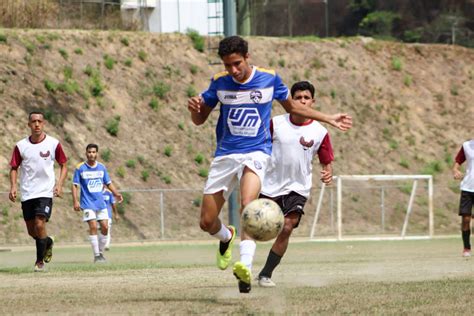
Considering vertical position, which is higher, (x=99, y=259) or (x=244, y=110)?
(x=244, y=110)

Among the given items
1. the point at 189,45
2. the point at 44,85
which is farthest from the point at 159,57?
the point at 44,85

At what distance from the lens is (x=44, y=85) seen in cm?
4034

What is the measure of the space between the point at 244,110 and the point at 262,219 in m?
1.07

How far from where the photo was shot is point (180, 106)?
4391 cm

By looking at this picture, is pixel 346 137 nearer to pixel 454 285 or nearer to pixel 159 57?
pixel 159 57

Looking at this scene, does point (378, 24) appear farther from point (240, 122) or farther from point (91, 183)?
point (240, 122)

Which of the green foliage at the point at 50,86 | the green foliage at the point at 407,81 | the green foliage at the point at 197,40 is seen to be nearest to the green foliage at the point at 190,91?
the green foliage at the point at 197,40

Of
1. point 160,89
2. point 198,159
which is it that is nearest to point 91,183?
point 198,159

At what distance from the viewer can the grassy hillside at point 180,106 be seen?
37.6 m

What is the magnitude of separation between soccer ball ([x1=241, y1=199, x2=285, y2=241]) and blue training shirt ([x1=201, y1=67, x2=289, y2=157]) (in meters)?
0.64

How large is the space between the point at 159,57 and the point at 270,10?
777 centimetres

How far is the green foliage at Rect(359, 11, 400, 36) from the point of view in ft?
201

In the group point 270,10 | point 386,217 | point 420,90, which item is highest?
point 270,10

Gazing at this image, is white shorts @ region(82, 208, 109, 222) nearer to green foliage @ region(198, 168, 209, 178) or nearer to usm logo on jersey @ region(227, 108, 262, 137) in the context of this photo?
usm logo on jersey @ region(227, 108, 262, 137)
